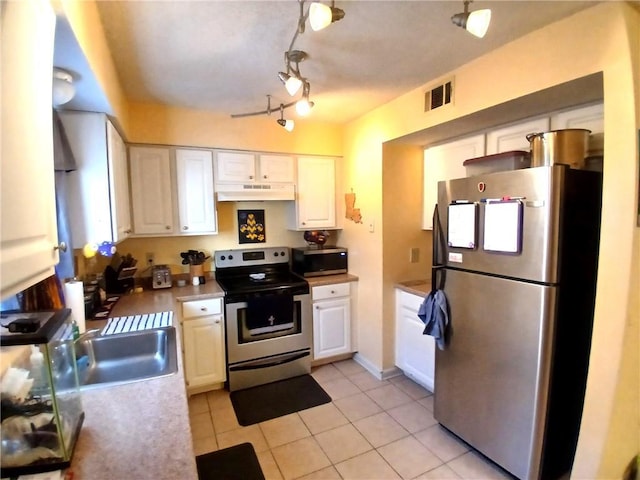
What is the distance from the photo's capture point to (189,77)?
2119 millimetres

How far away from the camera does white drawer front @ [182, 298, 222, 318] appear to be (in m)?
2.60

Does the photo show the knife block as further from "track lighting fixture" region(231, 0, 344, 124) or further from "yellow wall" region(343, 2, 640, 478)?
"yellow wall" region(343, 2, 640, 478)

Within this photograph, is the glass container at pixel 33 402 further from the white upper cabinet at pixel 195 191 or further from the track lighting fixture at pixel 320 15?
the white upper cabinet at pixel 195 191

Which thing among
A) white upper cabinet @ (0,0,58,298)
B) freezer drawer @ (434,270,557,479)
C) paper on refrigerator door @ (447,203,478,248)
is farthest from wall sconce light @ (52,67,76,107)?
freezer drawer @ (434,270,557,479)

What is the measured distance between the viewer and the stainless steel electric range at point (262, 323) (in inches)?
109

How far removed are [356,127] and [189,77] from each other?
1.57 metres

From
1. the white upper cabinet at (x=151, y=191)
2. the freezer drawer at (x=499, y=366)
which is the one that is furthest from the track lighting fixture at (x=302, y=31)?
the freezer drawer at (x=499, y=366)

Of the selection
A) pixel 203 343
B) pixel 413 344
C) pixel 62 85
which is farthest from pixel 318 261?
pixel 62 85

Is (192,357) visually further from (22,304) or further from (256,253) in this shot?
(22,304)

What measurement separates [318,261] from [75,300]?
197 centimetres

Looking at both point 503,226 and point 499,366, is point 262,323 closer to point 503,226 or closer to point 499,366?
point 499,366

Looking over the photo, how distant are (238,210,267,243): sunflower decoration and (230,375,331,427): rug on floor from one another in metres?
1.37

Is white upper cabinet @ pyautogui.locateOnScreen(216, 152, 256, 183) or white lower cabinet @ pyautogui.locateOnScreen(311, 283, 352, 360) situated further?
white lower cabinet @ pyautogui.locateOnScreen(311, 283, 352, 360)

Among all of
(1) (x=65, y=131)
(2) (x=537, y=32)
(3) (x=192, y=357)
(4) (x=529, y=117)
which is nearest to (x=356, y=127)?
(4) (x=529, y=117)
